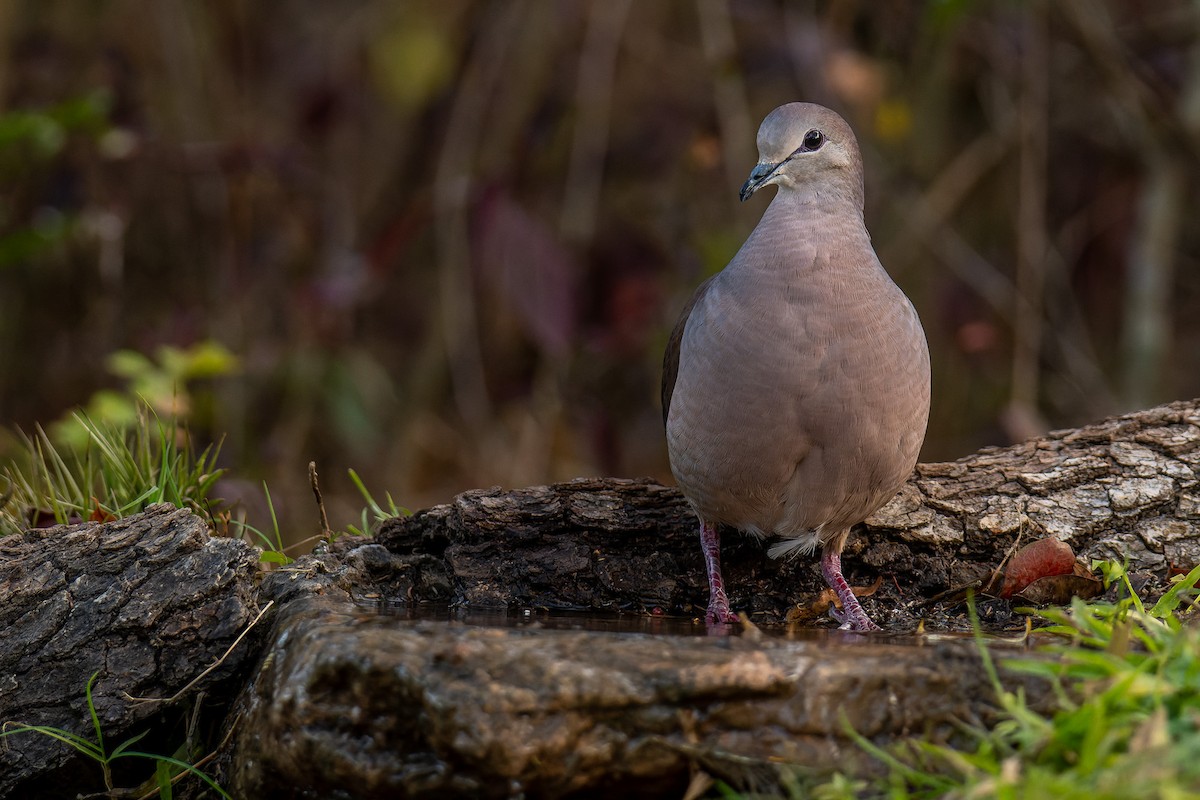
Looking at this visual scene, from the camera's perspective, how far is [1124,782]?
79.4 inches

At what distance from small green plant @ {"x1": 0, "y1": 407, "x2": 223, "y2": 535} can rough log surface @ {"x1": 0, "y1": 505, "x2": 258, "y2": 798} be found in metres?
0.58

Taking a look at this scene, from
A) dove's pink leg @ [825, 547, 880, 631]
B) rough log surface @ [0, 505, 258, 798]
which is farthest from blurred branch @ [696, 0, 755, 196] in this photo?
rough log surface @ [0, 505, 258, 798]

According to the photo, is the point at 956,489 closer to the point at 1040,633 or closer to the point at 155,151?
the point at 1040,633

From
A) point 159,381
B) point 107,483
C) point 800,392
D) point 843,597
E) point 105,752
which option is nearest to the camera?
point 105,752

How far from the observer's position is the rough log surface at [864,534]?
3.75 meters

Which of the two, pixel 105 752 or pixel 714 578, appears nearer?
pixel 105 752

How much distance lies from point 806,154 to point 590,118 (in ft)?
12.3

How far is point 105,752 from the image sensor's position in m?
3.12

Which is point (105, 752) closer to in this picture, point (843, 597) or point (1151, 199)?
point (843, 597)

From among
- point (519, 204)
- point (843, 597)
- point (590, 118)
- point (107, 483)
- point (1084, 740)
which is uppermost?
point (590, 118)

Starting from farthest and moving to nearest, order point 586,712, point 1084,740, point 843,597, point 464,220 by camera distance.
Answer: point 464,220 → point 843,597 → point 586,712 → point 1084,740

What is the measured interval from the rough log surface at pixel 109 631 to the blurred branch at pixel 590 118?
4460 mm

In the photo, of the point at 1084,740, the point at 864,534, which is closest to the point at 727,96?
the point at 864,534

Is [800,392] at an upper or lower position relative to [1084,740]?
upper
